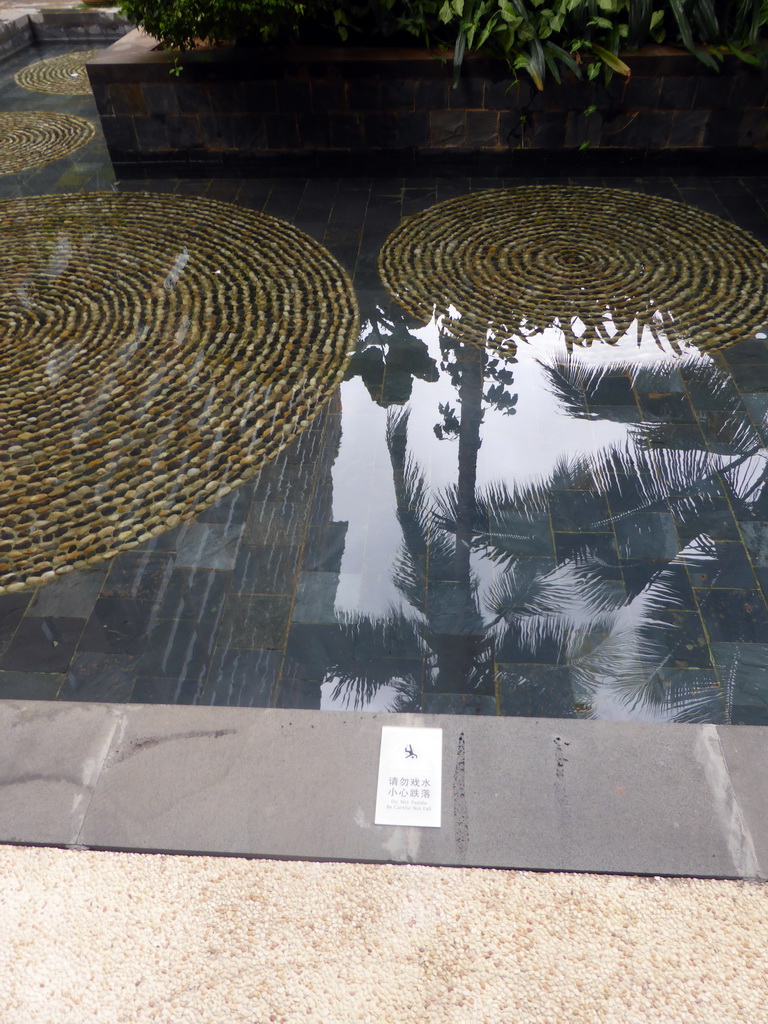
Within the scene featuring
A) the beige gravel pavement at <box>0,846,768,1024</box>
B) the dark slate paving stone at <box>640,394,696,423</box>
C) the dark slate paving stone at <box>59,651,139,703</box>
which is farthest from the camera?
the dark slate paving stone at <box>640,394,696,423</box>

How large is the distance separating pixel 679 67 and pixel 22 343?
153 inches

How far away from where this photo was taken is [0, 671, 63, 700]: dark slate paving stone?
7.10 ft

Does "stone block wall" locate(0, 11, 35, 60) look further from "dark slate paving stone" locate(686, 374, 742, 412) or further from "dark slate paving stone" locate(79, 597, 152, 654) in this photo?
"dark slate paving stone" locate(686, 374, 742, 412)

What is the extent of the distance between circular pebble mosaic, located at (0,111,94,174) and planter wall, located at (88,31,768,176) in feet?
2.35

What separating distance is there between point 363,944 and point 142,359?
8.36ft

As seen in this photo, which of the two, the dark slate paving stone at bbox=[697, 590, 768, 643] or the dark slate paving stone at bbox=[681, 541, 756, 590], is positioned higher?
the dark slate paving stone at bbox=[681, 541, 756, 590]

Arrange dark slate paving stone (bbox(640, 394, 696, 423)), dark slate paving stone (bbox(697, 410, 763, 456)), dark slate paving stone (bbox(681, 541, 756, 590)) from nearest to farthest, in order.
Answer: dark slate paving stone (bbox(681, 541, 756, 590)) < dark slate paving stone (bbox(697, 410, 763, 456)) < dark slate paving stone (bbox(640, 394, 696, 423))

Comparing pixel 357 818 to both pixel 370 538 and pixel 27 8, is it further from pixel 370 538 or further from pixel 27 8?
pixel 27 8

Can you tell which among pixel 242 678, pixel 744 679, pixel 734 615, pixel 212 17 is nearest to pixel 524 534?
pixel 734 615

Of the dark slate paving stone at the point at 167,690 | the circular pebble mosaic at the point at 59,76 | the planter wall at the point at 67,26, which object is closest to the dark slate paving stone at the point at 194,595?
the dark slate paving stone at the point at 167,690

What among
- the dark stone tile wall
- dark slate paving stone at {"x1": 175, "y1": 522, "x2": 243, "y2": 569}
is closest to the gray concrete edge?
dark slate paving stone at {"x1": 175, "y1": 522, "x2": 243, "y2": 569}

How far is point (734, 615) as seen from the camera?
2295mm

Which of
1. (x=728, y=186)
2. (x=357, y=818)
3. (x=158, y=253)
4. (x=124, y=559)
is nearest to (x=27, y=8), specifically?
(x=158, y=253)

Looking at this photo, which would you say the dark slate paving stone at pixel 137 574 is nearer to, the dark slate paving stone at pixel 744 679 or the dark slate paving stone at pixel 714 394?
the dark slate paving stone at pixel 744 679
